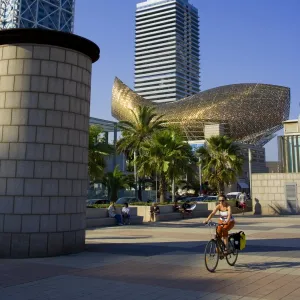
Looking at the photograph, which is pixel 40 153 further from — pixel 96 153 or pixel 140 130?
pixel 140 130

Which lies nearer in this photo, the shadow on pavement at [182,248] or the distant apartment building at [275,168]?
the shadow on pavement at [182,248]

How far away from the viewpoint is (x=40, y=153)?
9.48m

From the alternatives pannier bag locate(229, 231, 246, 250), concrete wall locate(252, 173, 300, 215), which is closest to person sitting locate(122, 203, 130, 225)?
pannier bag locate(229, 231, 246, 250)

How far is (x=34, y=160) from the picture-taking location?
30.8 feet

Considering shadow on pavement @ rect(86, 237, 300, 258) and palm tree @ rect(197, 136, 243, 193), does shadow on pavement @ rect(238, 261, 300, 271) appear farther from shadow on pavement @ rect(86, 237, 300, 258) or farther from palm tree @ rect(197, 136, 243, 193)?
palm tree @ rect(197, 136, 243, 193)

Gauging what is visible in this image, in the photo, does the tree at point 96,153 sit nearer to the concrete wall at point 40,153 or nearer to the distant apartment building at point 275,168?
the distant apartment building at point 275,168

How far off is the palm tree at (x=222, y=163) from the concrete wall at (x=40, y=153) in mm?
25819

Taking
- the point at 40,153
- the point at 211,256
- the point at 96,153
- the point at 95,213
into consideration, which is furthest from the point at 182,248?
the point at 96,153

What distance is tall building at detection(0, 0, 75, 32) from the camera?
11606cm

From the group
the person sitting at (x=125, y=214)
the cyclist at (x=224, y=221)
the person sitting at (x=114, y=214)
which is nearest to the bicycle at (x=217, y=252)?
the cyclist at (x=224, y=221)

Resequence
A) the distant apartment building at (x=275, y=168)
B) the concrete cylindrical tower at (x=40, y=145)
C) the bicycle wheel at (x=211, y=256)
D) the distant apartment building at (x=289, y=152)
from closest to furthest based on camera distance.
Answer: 1. the bicycle wheel at (x=211, y=256)
2. the concrete cylindrical tower at (x=40, y=145)
3. the distant apartment building at (x=289, y=152)
4. the distant apartment building at (x=275, y=168)

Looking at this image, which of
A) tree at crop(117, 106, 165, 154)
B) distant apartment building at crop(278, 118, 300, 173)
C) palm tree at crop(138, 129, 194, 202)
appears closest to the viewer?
palm tree at crop(138, 129, 194, 202)

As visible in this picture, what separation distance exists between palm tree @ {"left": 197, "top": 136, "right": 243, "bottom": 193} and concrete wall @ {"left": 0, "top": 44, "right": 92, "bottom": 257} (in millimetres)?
25819

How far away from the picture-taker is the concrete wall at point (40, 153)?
9258mm
